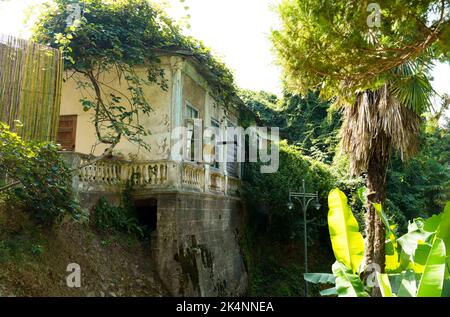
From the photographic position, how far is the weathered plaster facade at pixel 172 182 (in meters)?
9.00

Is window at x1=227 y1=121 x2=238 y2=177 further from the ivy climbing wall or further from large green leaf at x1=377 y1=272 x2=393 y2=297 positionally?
large green leaf at x1=377 y1=272 x2=393 y2=297

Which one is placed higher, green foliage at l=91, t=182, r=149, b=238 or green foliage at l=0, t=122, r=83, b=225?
green foliage at l=0, t=122, r=83, b=225

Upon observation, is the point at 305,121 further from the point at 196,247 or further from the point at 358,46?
the point at 358,46

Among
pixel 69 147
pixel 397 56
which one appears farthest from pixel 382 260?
pixel 69 147

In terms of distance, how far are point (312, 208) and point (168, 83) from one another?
9851mm

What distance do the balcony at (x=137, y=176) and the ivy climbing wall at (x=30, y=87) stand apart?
1040 mm

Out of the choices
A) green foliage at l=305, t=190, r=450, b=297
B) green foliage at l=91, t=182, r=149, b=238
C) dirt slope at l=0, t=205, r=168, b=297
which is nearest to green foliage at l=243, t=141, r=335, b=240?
green foliage at l=91, t=182, r=149, b=238

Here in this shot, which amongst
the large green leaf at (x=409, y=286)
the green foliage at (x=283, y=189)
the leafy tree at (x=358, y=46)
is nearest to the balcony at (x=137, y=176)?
the leafy tree at (x=358, y=46)

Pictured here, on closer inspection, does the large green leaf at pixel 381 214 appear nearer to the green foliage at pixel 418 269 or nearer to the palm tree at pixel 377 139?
the green foliage at pixel 418 269

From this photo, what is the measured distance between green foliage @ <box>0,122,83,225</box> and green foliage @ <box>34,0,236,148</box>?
1947 millimetres

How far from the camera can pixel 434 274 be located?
4441mm

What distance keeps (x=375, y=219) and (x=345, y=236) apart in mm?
907

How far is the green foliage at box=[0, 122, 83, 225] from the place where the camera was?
19.5 ft

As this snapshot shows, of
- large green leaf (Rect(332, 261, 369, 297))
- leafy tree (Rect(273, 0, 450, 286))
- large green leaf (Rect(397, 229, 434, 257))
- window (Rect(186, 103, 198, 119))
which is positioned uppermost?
window (Rect(186, 103, 198, 119))
